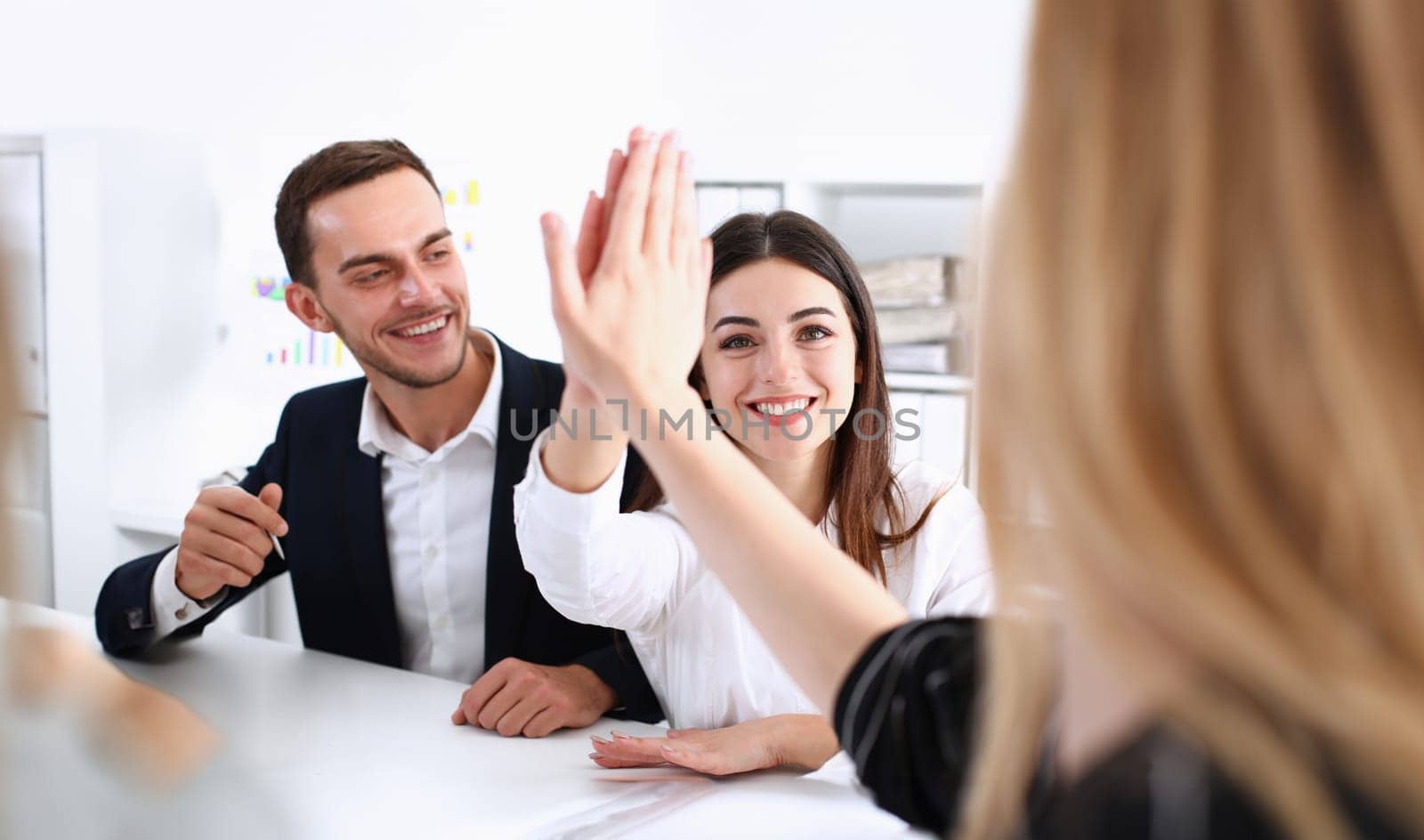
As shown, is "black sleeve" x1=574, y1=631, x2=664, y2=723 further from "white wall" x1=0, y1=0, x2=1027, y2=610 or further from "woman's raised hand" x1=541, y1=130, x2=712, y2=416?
"white wall" x1=0, y1=0, x2=1027, y2=610

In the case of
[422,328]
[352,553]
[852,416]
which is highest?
[422,328]

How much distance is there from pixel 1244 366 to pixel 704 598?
3.52ft

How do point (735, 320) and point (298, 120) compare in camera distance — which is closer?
point (735, 320)

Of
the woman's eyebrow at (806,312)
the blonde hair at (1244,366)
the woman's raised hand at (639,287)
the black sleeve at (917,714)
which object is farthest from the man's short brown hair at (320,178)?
the blonde hair at (1244,366)

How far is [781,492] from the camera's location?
1433 mm

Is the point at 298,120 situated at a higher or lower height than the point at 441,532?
higher

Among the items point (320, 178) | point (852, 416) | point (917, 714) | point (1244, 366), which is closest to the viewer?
point (1244, 366)

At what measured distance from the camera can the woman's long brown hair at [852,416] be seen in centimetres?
142

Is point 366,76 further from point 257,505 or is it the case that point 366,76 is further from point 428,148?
point 257,505

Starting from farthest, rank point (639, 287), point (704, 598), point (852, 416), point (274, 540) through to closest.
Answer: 1. point (274, 540)
2. point (852, 416)
3. point (704, 598)
4. point (639, 287)

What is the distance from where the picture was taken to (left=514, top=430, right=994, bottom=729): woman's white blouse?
49.6 inches

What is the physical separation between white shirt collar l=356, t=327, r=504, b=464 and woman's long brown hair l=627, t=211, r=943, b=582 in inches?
11.7
